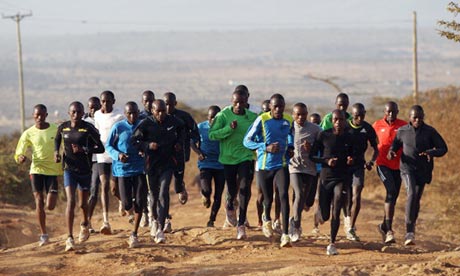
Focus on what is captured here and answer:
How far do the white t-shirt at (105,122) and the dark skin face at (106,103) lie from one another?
0.06 meters

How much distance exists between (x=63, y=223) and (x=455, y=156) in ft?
32.9

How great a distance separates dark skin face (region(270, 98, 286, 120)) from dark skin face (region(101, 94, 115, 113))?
8.19 feet

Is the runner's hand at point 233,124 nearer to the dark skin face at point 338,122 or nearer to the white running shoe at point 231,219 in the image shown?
the dark skin face at point 338,122

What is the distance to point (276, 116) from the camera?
13.5 m

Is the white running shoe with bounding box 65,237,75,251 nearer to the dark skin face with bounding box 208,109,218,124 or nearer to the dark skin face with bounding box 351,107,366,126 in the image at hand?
the dark skin face with bounding box 208,109,218,124

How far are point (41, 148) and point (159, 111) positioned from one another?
1.70 m

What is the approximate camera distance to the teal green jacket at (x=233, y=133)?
1420 centimetres

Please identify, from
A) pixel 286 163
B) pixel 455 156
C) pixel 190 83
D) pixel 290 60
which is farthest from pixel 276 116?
pixel 290 60

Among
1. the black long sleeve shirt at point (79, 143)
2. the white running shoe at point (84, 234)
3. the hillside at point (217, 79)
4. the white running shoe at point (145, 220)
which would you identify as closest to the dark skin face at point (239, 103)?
the black long sleeve shirt at point (79, 143)

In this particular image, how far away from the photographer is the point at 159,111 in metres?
13.6

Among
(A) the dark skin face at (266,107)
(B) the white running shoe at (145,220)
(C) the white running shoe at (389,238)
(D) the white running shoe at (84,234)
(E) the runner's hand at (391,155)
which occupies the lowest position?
(C) the white running shoe at (389,238)

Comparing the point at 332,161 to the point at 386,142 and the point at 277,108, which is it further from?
the point at 386,142

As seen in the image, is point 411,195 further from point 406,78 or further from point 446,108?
point 406,78

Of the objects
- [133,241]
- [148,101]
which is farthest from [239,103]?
[133,241]
